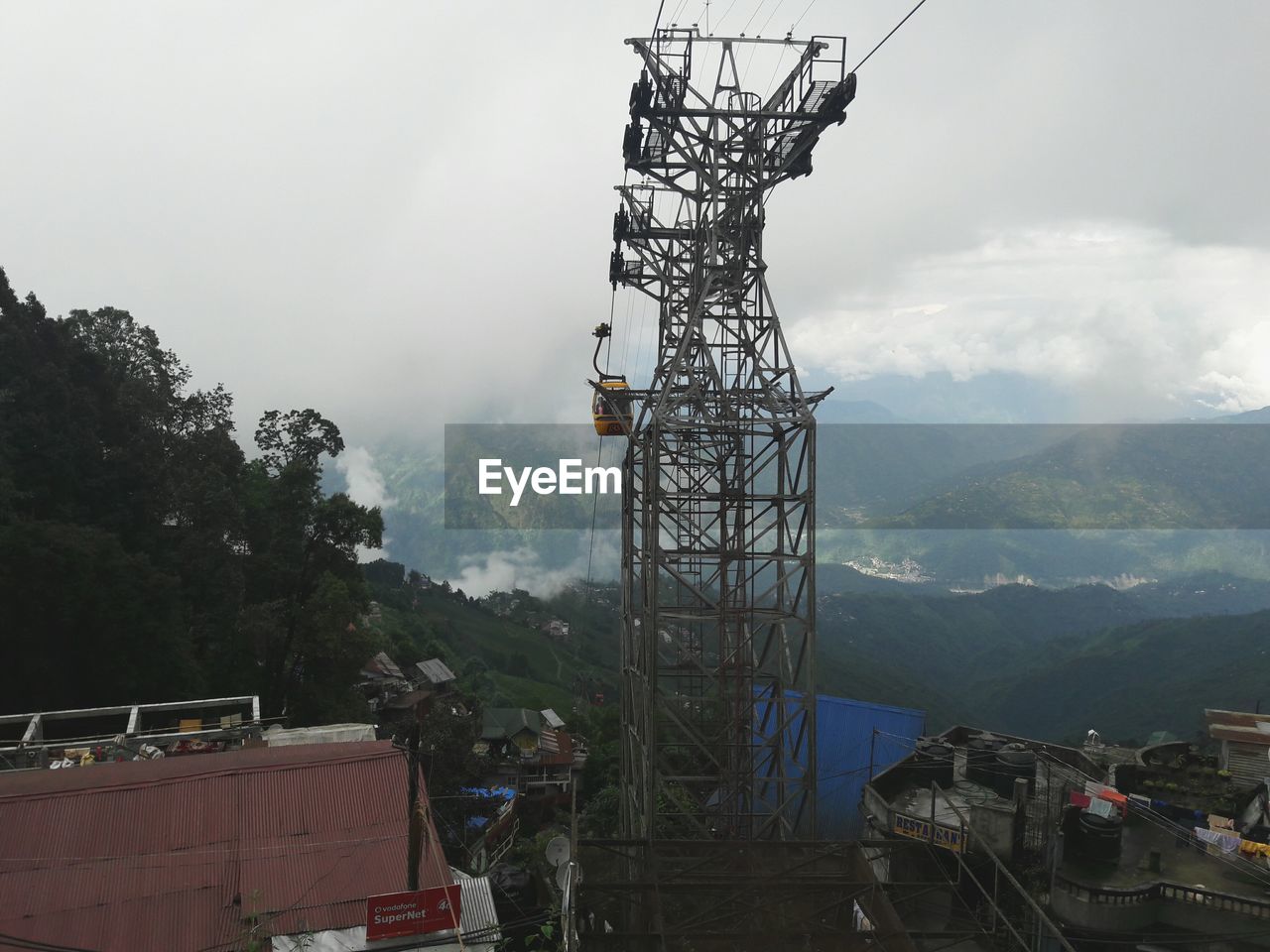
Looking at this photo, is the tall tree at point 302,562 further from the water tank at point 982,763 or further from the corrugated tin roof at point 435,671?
the corrugated tin roof at point 435,671

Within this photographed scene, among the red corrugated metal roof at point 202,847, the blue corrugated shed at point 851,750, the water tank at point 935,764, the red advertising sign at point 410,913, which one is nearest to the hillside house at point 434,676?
the blue corrugated shed at point 851,750

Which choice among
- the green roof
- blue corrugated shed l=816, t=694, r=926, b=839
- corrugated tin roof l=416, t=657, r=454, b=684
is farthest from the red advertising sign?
corrugated tin roof l=416, t=657, r=454, b=684

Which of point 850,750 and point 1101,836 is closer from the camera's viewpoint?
point 1101,836

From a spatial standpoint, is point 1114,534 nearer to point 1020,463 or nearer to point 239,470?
point 1020,463

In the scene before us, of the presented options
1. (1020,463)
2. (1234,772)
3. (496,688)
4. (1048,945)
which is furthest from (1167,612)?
(1048,945)

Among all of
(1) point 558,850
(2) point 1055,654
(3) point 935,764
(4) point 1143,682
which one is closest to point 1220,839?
(3) point 935,764

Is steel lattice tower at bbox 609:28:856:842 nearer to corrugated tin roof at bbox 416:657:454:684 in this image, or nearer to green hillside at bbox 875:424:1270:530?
corrugated tin roof at bbox 416:657:454:684

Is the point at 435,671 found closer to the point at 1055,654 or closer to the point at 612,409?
the point at 612,409
